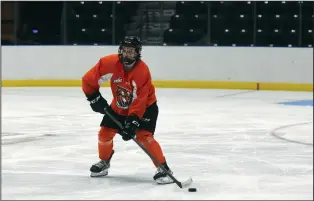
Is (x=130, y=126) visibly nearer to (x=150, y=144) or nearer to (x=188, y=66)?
(x=150, y=144)

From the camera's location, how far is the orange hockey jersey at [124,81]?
6121mm

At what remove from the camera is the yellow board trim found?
17641mm

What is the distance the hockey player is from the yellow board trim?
457 inches

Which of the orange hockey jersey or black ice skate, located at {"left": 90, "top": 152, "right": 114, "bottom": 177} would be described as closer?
the orange hockey jersey

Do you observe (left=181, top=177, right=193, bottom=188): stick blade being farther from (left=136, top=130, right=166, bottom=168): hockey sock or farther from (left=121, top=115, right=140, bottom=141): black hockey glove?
(left=121, top=115, right=140, bottom=141): black hockey glove

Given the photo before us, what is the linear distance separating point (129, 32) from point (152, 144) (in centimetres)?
1284

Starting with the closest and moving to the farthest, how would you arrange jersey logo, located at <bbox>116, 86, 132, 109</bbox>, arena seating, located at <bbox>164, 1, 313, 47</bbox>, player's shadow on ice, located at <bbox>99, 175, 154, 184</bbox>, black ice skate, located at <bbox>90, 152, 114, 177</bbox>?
jersey logo, located at <bbox>116, 86, 132, 109</bbox>, player's shadow on ice, located at <bbox>99, 175, 154, 184</bbox>, black ice skate, located at <bbox>90, 152, 114, 177</bbox>, arena seating, located at <bbox>164, 1, 313, 47</bbox>

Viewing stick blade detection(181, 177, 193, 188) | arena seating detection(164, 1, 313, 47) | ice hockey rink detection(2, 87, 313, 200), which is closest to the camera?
ice hockey rink detection(2, 87, 313, 200)

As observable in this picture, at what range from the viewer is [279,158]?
772 cm

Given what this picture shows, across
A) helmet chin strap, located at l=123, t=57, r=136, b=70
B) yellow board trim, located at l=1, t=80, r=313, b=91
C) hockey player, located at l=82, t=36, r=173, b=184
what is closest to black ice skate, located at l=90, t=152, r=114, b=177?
hockey player, located at l=82, t=36, r=173, b=184

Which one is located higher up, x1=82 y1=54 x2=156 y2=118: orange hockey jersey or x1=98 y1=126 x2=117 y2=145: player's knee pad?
x1=82 y1=54 x2=156 y2=118: orange hockey jersey

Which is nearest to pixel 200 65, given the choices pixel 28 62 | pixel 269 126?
pixel 28 62

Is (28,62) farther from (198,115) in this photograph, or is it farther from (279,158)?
(279,158)

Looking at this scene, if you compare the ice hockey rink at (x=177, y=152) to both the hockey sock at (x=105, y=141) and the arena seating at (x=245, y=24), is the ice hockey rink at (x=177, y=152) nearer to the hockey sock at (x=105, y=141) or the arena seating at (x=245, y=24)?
the hockey sock at (x=105, y=141)
